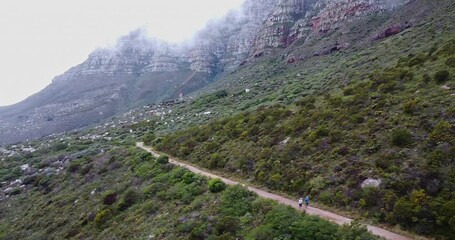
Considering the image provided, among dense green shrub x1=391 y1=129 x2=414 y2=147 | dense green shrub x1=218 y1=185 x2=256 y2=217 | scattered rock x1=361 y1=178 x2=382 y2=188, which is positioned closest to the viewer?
scattered rock x1=361 y1=178 x2=382 y2=188

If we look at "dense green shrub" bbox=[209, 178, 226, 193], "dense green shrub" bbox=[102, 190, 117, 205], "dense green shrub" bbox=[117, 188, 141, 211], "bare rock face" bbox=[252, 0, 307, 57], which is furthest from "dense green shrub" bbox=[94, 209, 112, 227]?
"bare rock face" bbox=[252, 0, 307, 57]

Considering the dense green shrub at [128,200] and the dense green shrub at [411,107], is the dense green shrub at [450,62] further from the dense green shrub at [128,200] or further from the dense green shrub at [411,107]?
the dense green shrub at [128,200]

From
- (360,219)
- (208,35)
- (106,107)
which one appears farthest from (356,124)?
(208,35)

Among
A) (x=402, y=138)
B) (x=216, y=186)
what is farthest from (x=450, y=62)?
(x=216, y=186)

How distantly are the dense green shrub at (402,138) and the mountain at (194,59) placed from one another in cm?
5332

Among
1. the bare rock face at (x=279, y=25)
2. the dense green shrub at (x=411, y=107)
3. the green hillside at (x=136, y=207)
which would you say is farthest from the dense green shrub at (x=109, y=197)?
the bare rock face at (x=279, y=25)

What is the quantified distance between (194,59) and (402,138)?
167 metres

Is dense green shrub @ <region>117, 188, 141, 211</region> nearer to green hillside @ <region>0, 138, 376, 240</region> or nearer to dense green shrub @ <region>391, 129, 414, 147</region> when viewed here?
green hillside @ <region>0, 138, 376, 240</region>

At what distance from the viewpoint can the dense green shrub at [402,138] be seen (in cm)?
1884

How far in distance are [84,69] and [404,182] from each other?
652ft

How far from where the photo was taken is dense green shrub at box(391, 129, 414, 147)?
18.8m

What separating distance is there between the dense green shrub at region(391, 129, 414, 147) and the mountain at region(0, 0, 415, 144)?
5332cm

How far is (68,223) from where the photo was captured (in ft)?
96.2

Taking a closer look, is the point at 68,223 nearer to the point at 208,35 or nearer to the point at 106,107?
the point at 106,107
